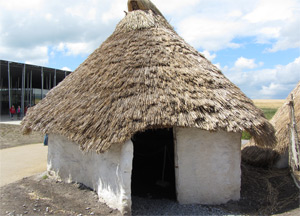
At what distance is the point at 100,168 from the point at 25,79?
82.4 ft

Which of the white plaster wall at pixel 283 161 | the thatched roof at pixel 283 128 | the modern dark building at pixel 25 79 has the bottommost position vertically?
the white plaster wall at pixel 283 161

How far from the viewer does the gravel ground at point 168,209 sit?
15.9 feet

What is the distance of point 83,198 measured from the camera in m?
5.46

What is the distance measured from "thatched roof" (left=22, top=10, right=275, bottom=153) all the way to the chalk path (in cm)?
187

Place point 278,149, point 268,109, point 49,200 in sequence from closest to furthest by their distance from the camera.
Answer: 1. point 49,200
2. point 278,149
3. point 268,109

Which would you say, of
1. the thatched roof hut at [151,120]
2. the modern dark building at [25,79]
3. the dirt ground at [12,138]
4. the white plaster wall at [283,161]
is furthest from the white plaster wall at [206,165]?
the modern dark building at [25,79]

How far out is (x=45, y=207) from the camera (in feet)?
16.7

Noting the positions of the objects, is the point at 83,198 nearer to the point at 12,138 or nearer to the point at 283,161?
the point at 283,161

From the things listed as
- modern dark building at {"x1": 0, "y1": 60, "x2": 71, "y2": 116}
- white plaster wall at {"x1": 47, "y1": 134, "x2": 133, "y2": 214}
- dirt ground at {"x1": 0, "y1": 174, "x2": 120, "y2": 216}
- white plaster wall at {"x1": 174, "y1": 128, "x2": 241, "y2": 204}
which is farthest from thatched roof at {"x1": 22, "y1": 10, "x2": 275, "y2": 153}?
modern dark building at {"x1": 0, "y1": 60, "x2": 71, "y2": 116}

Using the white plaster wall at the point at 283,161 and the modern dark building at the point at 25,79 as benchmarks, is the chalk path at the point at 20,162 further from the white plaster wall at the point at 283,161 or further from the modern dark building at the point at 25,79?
the modern dark building at the point at 25,79

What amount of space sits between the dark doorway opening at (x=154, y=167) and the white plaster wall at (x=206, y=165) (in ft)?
2.55

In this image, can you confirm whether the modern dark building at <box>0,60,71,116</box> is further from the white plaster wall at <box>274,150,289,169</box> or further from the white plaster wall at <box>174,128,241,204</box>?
the white plaster wall at <box>274,150,289,169</box>

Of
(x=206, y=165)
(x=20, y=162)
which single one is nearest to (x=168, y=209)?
(x=206, y=165)

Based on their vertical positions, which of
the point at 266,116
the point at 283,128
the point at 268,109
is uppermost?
the point at 268,109
